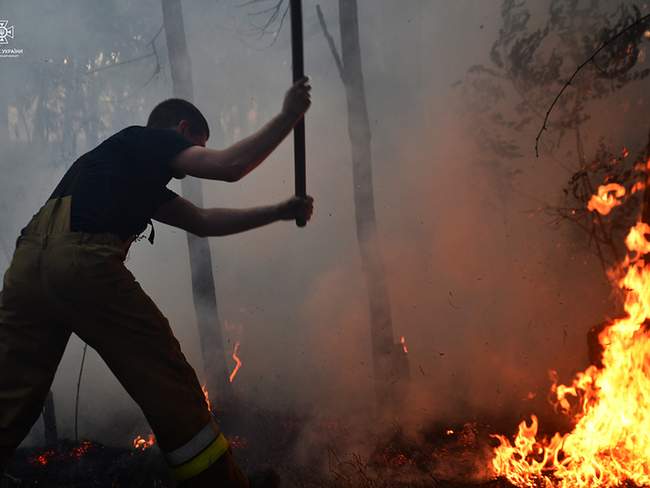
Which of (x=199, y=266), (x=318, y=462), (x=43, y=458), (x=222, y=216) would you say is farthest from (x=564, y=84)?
(x=43, y=458)

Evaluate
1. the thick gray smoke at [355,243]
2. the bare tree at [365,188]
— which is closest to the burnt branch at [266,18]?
the thick gray smoke at [355,243]

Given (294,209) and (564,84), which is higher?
(564,84)

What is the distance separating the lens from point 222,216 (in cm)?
291

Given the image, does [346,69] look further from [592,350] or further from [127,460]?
Answer: [127,460]

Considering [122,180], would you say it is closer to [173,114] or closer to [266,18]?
[173,114]

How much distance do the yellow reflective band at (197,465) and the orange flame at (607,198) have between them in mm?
5139

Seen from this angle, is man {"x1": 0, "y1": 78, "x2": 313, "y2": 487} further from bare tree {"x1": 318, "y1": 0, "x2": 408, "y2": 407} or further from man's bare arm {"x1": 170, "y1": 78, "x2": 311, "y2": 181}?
bare tree {"x1": 318, "y1": 0, "x2": 408, "y2": 407}

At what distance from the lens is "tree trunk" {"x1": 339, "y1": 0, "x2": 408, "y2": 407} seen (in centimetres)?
605

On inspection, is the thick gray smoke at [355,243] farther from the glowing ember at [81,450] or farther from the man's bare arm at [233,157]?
the man's bare arm at [233,157]

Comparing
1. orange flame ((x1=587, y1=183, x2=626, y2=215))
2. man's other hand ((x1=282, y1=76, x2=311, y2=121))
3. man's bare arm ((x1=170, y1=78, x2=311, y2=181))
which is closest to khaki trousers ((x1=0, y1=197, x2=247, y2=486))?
man's bare arm ((x1=170, y1=78, x2=311, y2=181))

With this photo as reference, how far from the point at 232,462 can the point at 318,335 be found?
516cm

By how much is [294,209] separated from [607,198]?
418 centimetres

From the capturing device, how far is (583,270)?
5.50 m

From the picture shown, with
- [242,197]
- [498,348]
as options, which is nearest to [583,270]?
[498,348]
